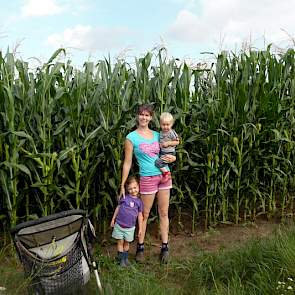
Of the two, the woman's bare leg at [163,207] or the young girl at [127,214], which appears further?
the woman's bare leg at [163,207]

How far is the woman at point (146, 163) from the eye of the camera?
5379 millimetres

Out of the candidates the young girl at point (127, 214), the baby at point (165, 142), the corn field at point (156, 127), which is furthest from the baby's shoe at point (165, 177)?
the corn field at point (156, 127)

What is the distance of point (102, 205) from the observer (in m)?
6.24

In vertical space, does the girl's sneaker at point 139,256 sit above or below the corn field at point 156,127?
below

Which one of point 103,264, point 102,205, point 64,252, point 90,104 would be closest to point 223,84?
point 90,104

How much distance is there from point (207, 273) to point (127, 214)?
3.46 ft

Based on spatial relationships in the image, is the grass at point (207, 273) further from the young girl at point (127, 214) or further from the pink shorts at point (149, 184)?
the pink shorts at point (149, 184)

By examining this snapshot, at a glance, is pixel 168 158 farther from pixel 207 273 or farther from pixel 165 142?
pixel 207 273

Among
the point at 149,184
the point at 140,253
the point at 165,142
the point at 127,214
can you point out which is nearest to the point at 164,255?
the point at 140,253

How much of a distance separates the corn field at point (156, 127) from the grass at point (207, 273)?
2.96ft

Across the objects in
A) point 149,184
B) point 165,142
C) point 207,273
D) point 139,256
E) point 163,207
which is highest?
point 165,142

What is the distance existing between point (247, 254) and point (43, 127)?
8.67 feet

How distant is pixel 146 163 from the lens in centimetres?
547

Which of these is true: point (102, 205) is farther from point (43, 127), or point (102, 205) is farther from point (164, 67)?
point (164, 67)
